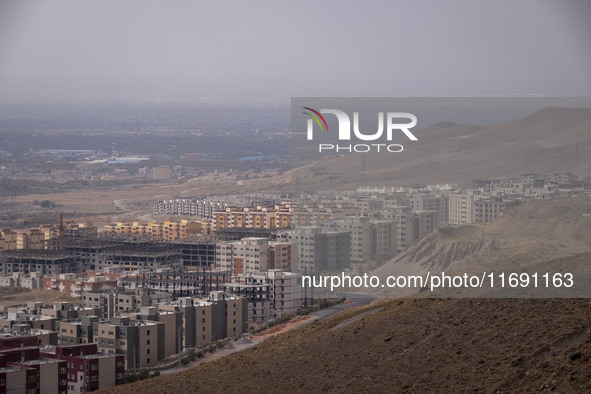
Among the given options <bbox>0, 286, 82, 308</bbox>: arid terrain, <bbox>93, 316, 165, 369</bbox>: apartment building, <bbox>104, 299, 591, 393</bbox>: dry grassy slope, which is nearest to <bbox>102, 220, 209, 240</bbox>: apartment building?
<bbox>0, 286, 82, 308</bbox>: arid terrain

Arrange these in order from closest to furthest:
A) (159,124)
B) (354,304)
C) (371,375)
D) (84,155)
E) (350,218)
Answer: (371,375) → (350,218) → (354,304) → (84,155) → (159,124)

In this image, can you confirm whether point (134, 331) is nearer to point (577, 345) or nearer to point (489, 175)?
point (489, 175)

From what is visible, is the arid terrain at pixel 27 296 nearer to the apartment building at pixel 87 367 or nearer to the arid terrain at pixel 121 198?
the apartment building at pixel 87 367

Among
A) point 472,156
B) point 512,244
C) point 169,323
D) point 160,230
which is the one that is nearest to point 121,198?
point 160,230

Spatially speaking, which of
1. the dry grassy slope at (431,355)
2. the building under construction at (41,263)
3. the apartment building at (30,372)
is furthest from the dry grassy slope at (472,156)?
the building under construction at (41,263)

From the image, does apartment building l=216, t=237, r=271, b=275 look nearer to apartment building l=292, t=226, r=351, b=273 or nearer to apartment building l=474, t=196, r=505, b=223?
apartment building l=292, t=226, r=351, b=273

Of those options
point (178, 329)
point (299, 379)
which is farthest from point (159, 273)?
point (299, 379)

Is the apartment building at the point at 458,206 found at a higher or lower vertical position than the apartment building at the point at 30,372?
higher
